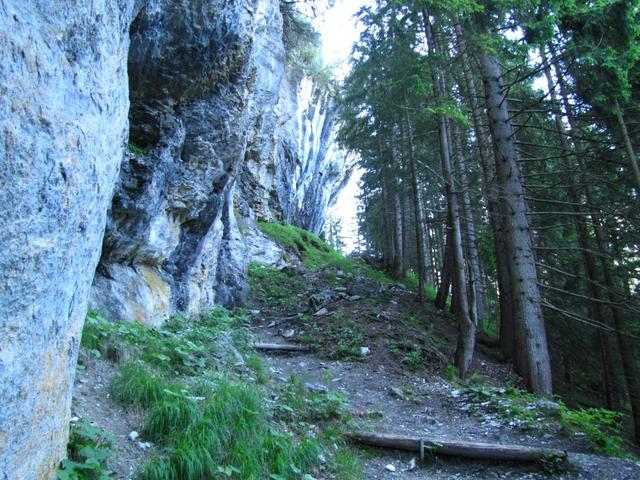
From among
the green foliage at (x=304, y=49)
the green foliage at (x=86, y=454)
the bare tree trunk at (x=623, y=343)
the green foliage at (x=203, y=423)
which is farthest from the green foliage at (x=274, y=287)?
the green foliage at (x=304, y=49)

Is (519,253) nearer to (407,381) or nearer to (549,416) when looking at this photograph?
(407,381)

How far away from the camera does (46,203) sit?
225cm

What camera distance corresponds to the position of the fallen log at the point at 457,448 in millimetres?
4441

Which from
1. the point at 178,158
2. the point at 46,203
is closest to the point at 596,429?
the point at 46,203

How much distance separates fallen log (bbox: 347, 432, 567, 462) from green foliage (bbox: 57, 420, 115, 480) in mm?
2861

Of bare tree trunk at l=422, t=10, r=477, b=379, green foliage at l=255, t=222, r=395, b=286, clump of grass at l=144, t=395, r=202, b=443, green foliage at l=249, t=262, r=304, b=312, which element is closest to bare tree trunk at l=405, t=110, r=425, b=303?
bare tree trunk at l=422, t=10, r=477, b=379

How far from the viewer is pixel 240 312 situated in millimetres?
11672

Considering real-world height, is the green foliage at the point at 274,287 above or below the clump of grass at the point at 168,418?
above

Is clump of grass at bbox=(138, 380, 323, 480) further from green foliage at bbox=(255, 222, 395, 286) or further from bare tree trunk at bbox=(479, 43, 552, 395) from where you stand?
green foliage at bbox=(255, 222, 395, 286)

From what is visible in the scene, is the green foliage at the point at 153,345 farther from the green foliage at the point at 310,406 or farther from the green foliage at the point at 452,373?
the green foliage at the point at 452,373

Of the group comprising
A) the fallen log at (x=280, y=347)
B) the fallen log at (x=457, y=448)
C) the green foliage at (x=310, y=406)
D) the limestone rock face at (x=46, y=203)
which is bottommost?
the fallen log at (x=457, y=448)

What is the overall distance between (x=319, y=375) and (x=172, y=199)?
169 inches

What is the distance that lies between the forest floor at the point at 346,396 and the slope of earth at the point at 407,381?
2 cm

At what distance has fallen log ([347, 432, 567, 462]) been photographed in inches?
175
